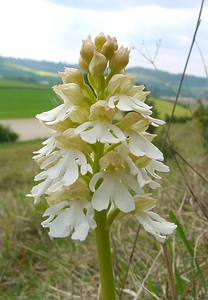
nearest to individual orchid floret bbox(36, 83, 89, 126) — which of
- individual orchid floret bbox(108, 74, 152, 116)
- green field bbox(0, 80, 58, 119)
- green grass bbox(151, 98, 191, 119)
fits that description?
individual orchid floret bbox(108, 74, 152, 116)

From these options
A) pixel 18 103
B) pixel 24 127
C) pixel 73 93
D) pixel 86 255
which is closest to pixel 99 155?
pixel 73 93

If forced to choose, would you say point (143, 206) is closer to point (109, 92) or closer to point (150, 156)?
point (150, 156)

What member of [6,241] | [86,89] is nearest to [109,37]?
[86,89]

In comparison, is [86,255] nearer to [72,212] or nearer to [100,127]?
[72,212]

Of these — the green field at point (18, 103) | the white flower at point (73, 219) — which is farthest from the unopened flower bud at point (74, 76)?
the green field at point (18, 103)

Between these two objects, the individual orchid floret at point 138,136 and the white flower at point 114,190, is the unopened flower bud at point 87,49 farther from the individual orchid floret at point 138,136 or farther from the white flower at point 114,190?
the white flower at point 114,190

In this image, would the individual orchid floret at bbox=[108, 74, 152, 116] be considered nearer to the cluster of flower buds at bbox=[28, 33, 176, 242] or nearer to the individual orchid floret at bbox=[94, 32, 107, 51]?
the cluster of flower buds at bbox=[28, 33, 176, 242]
